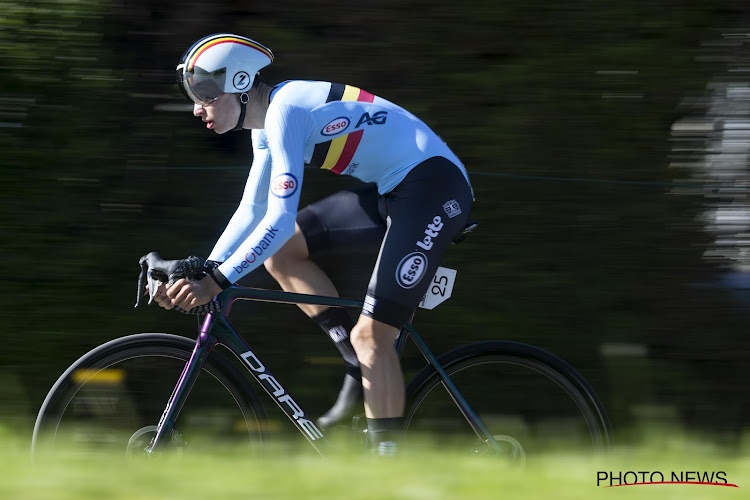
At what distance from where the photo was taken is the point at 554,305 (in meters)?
4.79

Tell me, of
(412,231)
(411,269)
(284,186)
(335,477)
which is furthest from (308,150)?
(335,477)

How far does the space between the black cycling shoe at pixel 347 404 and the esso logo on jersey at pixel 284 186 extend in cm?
101

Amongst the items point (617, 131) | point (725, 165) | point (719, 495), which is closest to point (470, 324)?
point (617, 131)

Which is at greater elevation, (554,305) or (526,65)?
(526,65)

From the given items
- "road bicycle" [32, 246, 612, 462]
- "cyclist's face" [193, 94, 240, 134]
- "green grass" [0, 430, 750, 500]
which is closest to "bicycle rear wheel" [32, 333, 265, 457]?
"road bicycle" [32, 246, 612, 462]

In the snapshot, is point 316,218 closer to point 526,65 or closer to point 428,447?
point 428,447

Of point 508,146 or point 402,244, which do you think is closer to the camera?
point 402,244

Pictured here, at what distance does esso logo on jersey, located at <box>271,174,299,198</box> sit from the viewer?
3496mm

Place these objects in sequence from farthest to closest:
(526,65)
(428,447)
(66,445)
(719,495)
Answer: (526,65), (428,447), (66,445), (719,495)

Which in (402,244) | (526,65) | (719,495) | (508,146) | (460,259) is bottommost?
(719,495)

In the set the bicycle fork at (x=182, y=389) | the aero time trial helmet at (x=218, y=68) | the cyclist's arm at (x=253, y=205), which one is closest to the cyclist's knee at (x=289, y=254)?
the cyclist's arm at (x=253, y=205)

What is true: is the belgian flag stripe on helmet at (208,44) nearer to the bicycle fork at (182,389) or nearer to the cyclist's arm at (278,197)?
the cyclist's arm at (278,197)

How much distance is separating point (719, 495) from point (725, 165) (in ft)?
7.68

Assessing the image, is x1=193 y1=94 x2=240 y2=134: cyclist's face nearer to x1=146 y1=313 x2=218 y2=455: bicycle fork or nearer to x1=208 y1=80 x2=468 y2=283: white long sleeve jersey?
x1=208 y1=80 x2=468 y2=283: white long sleeve jersey
